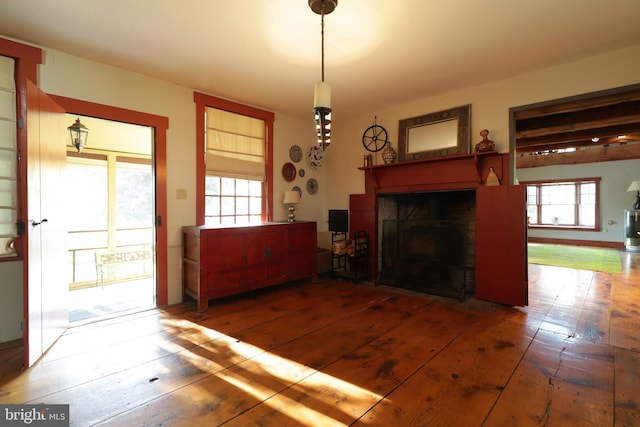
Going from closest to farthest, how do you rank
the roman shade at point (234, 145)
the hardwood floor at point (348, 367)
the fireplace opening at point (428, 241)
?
the hardwood floor at point (348, 367) → the roman shade at point (234, 145) → the fireplace opening at point (428, 241)

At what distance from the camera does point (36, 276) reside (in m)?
2.21

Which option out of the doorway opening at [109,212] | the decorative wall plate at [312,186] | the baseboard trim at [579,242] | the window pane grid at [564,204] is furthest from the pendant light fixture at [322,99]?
the baseboard trim at [579,242]

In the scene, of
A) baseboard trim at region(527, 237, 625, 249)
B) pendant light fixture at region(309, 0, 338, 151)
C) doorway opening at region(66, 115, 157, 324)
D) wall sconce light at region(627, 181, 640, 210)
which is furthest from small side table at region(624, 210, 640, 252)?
doorway opening at region(66, 115, 157, 324)

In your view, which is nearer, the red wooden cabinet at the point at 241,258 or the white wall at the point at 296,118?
the white wall at the point at 296,118

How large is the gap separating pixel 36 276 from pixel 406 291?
3769 mm

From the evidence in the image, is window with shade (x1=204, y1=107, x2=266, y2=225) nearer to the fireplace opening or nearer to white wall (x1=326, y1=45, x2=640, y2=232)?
white wall (x1=326, y1=45, x2=640, y2=232)

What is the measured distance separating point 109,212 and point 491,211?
567cm

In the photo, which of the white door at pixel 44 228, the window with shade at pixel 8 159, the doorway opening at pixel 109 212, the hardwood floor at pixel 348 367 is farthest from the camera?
the doorway opening at pixel 109 212

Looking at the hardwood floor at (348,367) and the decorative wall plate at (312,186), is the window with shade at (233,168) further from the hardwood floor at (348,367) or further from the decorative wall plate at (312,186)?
the hardwood floor at (348,367)

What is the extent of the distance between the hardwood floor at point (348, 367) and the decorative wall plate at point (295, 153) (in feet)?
7.70

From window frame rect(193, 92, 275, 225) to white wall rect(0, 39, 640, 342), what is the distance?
0.08m

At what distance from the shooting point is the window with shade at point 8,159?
2.47m

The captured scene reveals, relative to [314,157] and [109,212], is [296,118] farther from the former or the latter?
[109,212]

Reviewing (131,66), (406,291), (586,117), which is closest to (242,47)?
(131,66)
